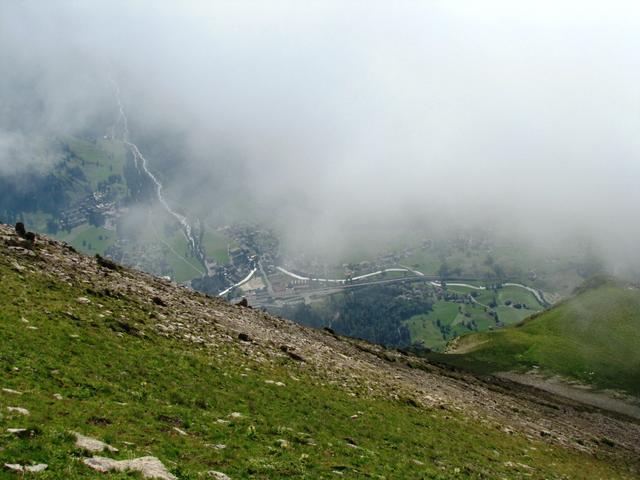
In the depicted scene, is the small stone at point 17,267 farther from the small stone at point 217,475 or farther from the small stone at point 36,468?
the small stone at point 217,475

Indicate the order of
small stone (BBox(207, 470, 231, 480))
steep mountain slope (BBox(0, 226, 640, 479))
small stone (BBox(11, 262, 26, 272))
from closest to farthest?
1. small stone (BBox(207, 470, 231, 480))
2. steep mountain slope (BBox(0, 226, 640, 479))
3. small stone (BBox(11, 262, 26, 272))

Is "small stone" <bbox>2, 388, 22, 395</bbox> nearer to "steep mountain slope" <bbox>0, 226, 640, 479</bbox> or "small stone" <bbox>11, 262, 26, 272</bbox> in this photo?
"steep mountain slope" <bbox>0, 226, 640, 479</bbox>

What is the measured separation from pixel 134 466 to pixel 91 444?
2.52 meters

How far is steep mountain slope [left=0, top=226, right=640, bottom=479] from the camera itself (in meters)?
24.7

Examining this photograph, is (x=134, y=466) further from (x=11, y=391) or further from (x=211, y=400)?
(x=211, y=400)

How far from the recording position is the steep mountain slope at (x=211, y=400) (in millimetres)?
24734

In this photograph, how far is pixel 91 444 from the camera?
21.7 metres

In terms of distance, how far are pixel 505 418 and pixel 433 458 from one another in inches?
1146

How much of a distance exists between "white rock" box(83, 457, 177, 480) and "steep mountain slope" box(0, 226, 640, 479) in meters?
0.47

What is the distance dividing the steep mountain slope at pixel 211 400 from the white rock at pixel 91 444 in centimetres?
38

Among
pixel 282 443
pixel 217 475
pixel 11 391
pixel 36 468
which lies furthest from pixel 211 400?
pixel 36 468

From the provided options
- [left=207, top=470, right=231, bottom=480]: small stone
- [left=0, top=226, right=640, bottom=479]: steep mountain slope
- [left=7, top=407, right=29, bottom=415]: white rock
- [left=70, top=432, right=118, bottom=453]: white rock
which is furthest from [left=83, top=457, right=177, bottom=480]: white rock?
[left=7, top=407, right=29, bottom=415]: white rock

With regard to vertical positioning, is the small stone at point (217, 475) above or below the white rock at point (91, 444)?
below

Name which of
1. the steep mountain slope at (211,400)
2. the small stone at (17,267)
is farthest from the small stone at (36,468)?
the small stone at (17,267)
